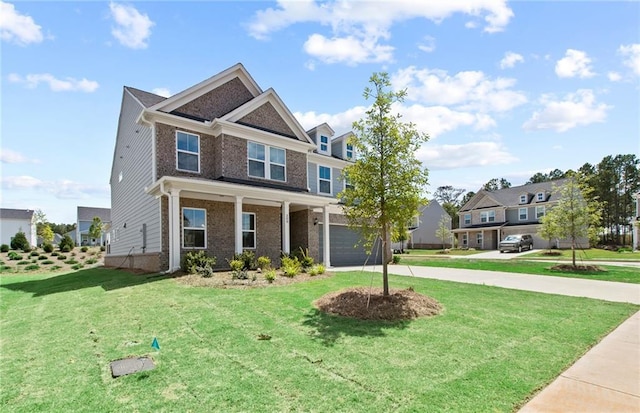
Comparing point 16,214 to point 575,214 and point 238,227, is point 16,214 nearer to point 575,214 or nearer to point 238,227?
point 238,227

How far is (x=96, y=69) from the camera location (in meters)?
11.6

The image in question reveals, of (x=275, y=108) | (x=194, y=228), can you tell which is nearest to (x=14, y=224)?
(x=194, y=228)

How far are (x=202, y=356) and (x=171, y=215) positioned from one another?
26.8 ft

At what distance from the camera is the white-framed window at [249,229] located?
49.2ft

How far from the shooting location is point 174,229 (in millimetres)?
11633

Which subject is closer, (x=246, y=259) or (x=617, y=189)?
(x=246, y=259)

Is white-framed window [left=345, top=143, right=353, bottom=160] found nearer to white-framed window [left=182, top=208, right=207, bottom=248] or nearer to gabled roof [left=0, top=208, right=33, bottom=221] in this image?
white-framed window [left=182, top=208, right=207, bottom=248]

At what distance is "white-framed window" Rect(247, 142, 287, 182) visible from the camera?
15.2 meters

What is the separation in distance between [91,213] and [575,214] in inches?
2684

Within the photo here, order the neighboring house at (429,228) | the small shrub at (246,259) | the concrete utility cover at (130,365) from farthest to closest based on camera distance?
1. the neighboring house at (429,228)
2. the small shrub at (246,259)
3. the concrete utility cover at (130,365)

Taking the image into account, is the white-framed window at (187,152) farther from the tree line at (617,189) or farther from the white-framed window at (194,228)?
the tree line at (617,189)

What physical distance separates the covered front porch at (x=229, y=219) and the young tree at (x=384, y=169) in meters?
6.57

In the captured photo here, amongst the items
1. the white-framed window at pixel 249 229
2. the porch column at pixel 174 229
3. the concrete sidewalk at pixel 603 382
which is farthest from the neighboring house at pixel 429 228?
the concrete sidewalk at pixel 603 382

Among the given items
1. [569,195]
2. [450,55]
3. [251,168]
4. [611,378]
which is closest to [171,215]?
[251,168]
